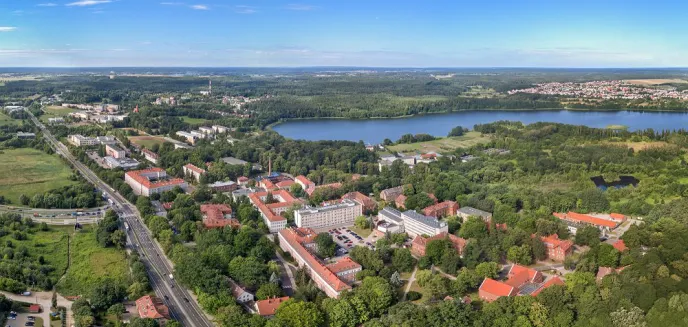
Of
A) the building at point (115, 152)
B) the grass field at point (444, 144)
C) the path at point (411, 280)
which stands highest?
the grass field at point (444, 144)

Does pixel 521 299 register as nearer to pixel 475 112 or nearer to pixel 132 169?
pixel 132 169

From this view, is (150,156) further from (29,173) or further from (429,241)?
(429,241)

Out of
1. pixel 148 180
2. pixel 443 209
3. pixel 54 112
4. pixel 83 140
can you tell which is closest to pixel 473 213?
pixel 443 209

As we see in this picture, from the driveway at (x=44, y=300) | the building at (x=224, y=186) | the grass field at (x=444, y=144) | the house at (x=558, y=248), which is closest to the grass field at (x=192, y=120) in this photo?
the grass field at (x=444, y=144)

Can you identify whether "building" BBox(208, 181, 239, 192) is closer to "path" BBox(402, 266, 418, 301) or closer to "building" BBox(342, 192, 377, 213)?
"building" BBox(342, 192, 377, 213)

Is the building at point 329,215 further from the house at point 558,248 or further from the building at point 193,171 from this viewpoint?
the building at point 193,171
